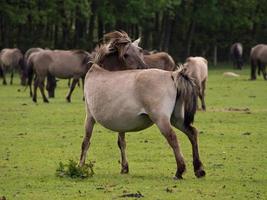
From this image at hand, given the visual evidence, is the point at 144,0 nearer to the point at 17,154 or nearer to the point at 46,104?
the point at 46,104

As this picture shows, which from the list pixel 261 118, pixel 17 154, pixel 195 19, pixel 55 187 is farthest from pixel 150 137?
pixel 195 19

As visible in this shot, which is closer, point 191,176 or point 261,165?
point 191,176

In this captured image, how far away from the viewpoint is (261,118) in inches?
864

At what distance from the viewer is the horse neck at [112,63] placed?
41.1ft

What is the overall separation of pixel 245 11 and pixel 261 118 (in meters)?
43.9

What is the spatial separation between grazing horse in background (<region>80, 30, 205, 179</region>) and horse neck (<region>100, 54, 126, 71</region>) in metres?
0.35

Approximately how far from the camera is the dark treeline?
56.5 meters

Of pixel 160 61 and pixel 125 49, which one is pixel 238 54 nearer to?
pixel 160 61

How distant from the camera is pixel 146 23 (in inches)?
2589

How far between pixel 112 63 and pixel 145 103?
157 cm

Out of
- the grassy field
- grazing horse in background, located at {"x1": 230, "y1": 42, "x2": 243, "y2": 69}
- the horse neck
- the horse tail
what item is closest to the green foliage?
the grassy field

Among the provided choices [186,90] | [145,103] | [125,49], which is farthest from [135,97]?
[125,49]

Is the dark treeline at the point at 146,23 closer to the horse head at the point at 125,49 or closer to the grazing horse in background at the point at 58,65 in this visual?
the grazing horse in background at the point at 58,65

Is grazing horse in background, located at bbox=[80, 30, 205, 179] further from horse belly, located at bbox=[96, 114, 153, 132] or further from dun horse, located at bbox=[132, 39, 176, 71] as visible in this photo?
dun horse, located at bbox=[132, 39, 176, 71]
